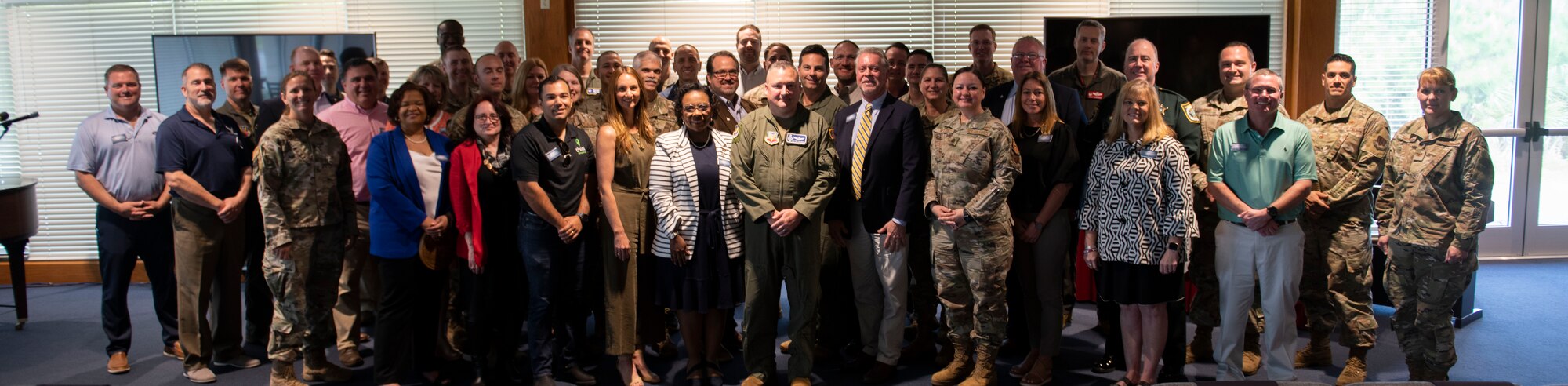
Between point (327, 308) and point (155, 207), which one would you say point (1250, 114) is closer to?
point (327, 308)

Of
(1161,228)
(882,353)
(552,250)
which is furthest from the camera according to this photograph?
(882,353)

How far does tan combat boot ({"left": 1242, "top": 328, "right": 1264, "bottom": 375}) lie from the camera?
472 cm

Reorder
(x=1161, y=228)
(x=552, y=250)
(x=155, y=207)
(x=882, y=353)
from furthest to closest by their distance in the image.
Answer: (x=155, y=207), (x=882, y=353), (x=552, y=250), (x=1161, y=228)

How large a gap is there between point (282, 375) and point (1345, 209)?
15.2ft

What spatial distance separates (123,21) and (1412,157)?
7751 mm

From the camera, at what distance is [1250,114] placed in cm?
426

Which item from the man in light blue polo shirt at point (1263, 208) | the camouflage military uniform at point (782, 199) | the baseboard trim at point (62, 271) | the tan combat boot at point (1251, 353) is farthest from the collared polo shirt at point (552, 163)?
the baseboard trim at point (62, 271)

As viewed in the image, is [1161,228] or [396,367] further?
[396,367]

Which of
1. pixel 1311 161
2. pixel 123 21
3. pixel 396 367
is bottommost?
pixel 396 367

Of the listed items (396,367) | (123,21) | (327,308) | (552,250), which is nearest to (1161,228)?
(552,250)

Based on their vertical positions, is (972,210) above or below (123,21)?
below

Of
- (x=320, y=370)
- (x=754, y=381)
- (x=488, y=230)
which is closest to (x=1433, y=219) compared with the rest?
(x=754, y=381)

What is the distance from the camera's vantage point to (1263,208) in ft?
13.8

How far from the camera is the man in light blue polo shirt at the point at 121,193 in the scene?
4.95 m
